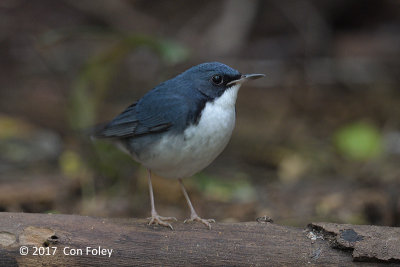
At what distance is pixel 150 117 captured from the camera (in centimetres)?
459

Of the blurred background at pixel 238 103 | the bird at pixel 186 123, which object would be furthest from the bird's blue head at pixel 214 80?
the blurred background at pixel 238 103

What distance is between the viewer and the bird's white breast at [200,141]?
167 inches

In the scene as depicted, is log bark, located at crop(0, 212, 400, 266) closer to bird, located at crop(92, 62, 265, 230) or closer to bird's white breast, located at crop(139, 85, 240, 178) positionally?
bird, located at crop(92, 62, 265, 230)

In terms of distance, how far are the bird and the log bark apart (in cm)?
32

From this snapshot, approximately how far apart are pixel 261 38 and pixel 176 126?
777cm

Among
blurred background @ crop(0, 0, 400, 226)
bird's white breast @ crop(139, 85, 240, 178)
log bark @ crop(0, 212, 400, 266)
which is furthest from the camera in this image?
blurred background @ crop(0, 0, 400, 226)

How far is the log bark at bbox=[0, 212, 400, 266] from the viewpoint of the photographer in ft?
→ 11.7

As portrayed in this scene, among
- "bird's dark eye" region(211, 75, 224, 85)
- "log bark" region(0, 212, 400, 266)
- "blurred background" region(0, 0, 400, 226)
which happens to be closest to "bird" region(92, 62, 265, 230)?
"bird's dark eye" region(211, 75, 224, 85)

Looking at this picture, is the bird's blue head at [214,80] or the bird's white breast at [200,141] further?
the bird's blue head at [214,80]

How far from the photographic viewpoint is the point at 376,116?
920 centimetres

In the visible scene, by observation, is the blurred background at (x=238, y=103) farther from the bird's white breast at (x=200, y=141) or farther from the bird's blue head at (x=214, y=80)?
the bird's white breast at (x=200, y=141)

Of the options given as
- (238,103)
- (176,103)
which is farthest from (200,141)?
(238,103)

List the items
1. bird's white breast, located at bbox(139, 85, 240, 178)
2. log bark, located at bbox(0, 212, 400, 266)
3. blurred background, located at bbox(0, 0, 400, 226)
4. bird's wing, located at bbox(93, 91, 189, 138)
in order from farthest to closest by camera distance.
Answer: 1. blurred background, located at bbox(0, 0, 400, 226)
2. bird's wing, located at bbox(93, 91, 189, 138)
3. bird's white breast, located at bbox(139, 85, 240, 178)
4. log bark, located at bbox(0, 212, 400, 266)

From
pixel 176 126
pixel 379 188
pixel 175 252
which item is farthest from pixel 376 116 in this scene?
pixel 175 252
